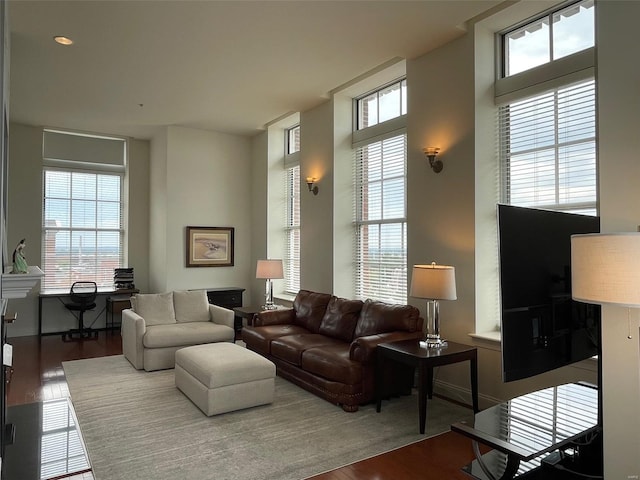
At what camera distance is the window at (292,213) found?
7.23m

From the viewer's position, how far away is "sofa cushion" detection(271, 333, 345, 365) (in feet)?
14.7

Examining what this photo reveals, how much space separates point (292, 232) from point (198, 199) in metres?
1.73

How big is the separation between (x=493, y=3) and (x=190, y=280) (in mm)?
5898

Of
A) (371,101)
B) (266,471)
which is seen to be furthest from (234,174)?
(266,471)

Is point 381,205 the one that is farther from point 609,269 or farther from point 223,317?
point 609,269

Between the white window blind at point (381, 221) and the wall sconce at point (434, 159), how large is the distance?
0.76 metres

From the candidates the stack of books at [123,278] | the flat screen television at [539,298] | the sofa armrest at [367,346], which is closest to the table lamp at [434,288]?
the sofa armrest at [367,346]

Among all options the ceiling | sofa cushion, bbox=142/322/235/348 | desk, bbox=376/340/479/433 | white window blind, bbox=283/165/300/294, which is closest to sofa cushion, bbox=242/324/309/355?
sofa cushion, bbox=142/322/235/348

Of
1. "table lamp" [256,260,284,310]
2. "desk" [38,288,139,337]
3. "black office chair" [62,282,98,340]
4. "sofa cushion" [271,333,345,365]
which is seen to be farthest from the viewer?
"desk" [38,288,139,337]

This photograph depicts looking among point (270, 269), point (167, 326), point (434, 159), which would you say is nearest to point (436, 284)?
point (434, 159)

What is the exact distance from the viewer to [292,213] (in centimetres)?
741

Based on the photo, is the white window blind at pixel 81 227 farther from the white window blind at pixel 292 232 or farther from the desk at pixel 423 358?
the desk at pixel 423 358

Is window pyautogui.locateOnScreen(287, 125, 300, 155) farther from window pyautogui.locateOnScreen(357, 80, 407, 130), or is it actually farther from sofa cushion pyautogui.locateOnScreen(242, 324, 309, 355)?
sofa cushion pyautogui.locateOnScreen(242, 324, 309, 355)

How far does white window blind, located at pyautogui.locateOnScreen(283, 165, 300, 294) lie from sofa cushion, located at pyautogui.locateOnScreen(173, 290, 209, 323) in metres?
1.65
